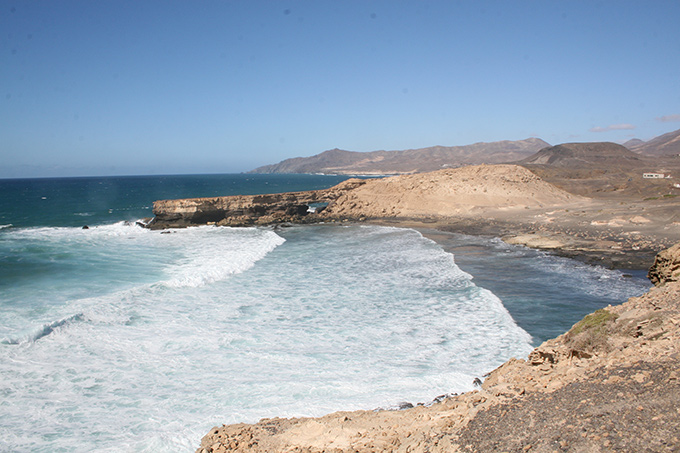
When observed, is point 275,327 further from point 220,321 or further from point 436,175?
point 436,175

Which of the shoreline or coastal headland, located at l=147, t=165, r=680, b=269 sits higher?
coastal headland, located at l=147, t=165, r=680, b=269

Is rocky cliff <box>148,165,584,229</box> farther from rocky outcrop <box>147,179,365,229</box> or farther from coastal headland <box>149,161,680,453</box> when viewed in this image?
coastal headland <box>149,161,680,453</box>

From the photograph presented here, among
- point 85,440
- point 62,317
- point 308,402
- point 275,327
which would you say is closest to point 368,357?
point 308,402

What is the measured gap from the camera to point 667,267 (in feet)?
25.8

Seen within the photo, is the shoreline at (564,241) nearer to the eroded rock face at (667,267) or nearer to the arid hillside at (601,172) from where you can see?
the eroded rock face at (667,267)

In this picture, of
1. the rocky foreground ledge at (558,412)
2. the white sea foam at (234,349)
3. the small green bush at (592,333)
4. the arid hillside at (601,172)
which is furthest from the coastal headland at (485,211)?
the rocky foreground ledge at (558,412)

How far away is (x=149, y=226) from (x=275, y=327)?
1032 inches

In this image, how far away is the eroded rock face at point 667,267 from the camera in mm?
7484

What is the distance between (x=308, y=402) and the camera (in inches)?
270

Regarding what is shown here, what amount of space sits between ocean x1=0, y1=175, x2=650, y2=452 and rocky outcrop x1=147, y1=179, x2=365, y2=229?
12922 millimetres

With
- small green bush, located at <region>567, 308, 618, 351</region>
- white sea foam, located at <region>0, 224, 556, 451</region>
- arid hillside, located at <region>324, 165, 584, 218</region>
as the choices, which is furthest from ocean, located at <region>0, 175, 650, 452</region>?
arid hillside, located at <region>324, 165, 584, 218</region>

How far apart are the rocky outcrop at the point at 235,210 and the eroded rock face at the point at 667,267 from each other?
29.1 meters

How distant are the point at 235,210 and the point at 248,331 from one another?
2631 cm

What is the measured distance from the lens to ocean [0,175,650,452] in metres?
6.80
